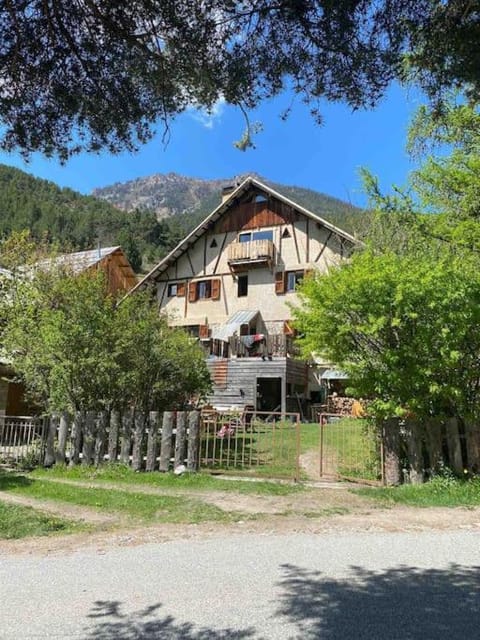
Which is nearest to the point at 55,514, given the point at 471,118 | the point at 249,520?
the point at 249,520

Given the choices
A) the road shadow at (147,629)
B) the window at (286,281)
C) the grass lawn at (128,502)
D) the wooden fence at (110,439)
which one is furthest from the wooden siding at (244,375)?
the road shadow at (147,629)

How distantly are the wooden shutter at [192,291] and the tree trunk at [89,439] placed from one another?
20878 millimetres

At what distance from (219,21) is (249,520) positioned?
620 centimetres

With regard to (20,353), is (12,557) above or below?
below

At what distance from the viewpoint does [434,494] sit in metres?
8.58

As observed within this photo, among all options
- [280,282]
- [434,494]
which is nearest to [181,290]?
[280,282]

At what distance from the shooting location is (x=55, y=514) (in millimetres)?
7707

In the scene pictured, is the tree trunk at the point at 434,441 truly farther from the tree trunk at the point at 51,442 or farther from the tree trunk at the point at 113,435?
the tree trunk at the point at 51,442

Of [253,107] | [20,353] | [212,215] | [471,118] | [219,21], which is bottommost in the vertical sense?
[20,353]

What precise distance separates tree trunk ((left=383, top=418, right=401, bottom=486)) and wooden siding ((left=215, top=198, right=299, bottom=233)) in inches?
860

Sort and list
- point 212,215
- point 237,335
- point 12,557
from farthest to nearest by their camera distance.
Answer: point 212,215 → point 237,335 → point 12,557

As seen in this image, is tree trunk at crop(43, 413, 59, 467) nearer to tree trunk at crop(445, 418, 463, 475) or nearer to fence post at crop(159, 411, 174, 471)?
fence post at crop(159, 411, 174, 471)

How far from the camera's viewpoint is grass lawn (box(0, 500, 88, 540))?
21.7ft

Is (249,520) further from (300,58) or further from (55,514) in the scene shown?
(300,58)
